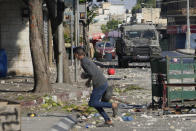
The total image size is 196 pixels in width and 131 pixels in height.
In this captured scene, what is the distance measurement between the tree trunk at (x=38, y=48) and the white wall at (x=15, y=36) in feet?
35.0

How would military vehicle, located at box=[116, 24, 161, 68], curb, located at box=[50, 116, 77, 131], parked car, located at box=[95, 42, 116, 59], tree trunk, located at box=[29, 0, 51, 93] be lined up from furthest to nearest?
parked car, located at box=[95, 42, 116, 59] < military vehicle, located at box=[116, 24, 161, 68] < tree trunk, located at box=[29, 0, 51, 93] < curb, located at box=[50, 116, 77, 131]

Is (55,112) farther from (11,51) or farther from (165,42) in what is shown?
(165,42)

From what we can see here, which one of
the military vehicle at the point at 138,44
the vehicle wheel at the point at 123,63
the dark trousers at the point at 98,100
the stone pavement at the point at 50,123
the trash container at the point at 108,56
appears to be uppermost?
the dark trousers at the point at 98,100

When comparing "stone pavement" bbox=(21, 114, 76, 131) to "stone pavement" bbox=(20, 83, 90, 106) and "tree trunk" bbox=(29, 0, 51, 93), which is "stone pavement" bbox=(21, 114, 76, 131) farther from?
"tree trunk" bbox=(29, 0, 51, 93)

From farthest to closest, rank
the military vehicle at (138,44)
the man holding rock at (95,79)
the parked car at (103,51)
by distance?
the parked car at (103,51) → the military vehicle at (138,44) → the man holding rock at (95,79)

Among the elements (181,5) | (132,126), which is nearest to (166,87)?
(132,126)

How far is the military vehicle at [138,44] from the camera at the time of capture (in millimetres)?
36469

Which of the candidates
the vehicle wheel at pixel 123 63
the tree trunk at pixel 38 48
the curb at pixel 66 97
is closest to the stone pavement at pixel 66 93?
the curb at pixel 66 97

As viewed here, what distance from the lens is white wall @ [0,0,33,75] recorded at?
27281mm

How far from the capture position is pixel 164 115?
1288 centimetres

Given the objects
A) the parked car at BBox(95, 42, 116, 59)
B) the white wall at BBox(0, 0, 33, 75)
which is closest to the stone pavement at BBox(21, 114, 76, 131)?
the white wall at BBox(0, 0, 33, 75)

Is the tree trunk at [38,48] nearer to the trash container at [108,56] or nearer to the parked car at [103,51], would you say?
the trash container at [108,56]

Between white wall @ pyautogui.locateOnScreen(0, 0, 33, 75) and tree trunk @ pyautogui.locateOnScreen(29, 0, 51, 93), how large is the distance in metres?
10.7

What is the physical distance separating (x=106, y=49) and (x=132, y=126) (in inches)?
1930
